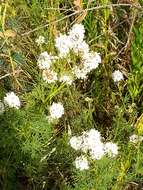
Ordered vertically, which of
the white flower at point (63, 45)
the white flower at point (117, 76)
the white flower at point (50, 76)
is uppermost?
the white flower at point (117, 76)

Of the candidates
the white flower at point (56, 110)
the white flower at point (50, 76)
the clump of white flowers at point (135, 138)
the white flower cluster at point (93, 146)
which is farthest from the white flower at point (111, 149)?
the white flower at point (50, 76)

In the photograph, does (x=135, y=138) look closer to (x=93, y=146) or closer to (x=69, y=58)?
(x=93, y=146)

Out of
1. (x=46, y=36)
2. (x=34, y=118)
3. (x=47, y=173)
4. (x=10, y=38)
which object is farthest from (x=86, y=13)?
(x=47, y=173)

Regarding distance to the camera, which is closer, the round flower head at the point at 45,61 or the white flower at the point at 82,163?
the white flower at the point at 82,163

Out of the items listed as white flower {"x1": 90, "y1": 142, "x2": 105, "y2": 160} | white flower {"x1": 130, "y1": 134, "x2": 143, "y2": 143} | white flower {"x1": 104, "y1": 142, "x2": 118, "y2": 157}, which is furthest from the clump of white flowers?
white flower {"x1": 90, "y1": 142, "x2": 105, "y2": 160}

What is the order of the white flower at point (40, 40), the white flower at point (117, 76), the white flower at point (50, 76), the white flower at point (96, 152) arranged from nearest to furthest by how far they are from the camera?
the white flower at point (96, 152), the white flower at point (50, 76), the white flower at point (40, 40), the white flower at point (117, 76)

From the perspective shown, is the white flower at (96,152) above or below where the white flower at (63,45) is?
below

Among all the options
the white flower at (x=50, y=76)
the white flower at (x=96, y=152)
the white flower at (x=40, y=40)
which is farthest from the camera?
the white flower at (x=40, y=40)

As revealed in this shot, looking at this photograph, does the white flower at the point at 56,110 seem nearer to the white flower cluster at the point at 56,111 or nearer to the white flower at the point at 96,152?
the white flower cluster at the point at 56,111
